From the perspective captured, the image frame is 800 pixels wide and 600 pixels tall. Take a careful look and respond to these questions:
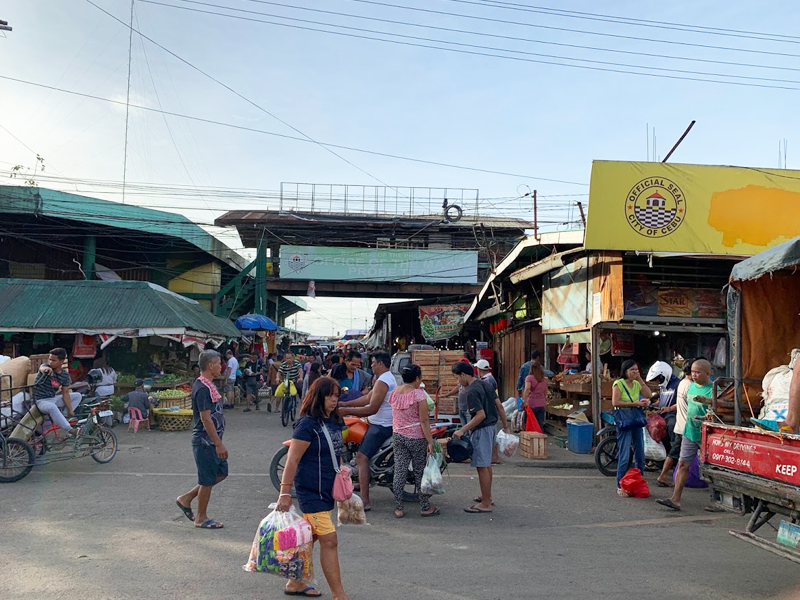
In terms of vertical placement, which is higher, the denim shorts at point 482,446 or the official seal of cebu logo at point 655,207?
the official seal of cebu logo at point 655,207

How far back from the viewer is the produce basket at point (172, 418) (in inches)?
591

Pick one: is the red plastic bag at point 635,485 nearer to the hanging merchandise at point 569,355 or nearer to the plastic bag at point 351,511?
the plastic bag at point 351,511

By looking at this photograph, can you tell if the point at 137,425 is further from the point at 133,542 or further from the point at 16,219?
the point at 16,219

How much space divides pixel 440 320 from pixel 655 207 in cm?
1295

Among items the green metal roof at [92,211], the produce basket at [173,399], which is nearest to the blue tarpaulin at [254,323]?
the green metal roof at [92,211]

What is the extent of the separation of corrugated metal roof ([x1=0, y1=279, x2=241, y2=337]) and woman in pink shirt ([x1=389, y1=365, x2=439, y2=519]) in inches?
424

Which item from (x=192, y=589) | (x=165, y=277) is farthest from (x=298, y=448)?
(x=165, y=277)

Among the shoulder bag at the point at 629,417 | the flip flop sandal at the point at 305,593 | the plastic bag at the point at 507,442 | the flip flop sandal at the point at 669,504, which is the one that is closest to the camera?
the flip flop sandal at the point at 305,593

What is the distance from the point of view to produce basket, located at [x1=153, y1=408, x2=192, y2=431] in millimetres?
Result: 15000

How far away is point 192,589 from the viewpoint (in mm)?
4996

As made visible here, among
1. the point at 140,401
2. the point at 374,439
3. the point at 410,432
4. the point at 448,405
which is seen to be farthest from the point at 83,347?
the point at 410,432

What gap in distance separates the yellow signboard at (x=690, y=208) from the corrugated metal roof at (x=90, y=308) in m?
10.6

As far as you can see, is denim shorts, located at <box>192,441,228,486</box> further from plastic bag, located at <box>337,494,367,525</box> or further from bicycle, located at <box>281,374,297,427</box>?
bicycle, located at <box>281,374,297,427</box>

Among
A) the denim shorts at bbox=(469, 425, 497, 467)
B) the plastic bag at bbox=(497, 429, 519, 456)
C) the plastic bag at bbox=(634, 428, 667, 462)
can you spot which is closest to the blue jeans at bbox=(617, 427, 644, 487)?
the plastic bag at bbox=(497, 429, 519, 456)
